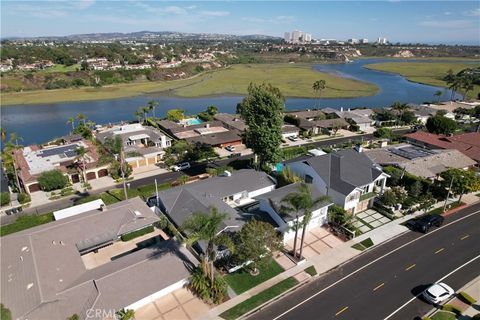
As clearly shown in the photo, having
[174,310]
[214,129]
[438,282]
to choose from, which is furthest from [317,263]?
[214,129]

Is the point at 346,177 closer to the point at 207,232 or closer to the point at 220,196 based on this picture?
the point at 220,196

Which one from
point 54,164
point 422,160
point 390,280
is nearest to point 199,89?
point 54,164

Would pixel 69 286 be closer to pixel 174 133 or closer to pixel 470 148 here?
pixel 174 133

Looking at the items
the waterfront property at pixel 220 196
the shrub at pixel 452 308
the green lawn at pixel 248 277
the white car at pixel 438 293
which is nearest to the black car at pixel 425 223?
the white car at pixel 438 293

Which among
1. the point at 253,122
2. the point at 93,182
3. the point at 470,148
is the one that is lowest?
the point at 93,182

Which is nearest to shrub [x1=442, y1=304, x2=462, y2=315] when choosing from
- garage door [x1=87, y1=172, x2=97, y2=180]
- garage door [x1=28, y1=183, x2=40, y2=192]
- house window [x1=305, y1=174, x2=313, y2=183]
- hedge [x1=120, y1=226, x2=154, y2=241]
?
house window [x1=305, y1=174, x2=313, y2=183]

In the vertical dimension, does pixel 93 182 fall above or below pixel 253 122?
below

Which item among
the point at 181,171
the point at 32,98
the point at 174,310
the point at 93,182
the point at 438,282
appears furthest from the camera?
the point at 32,98
